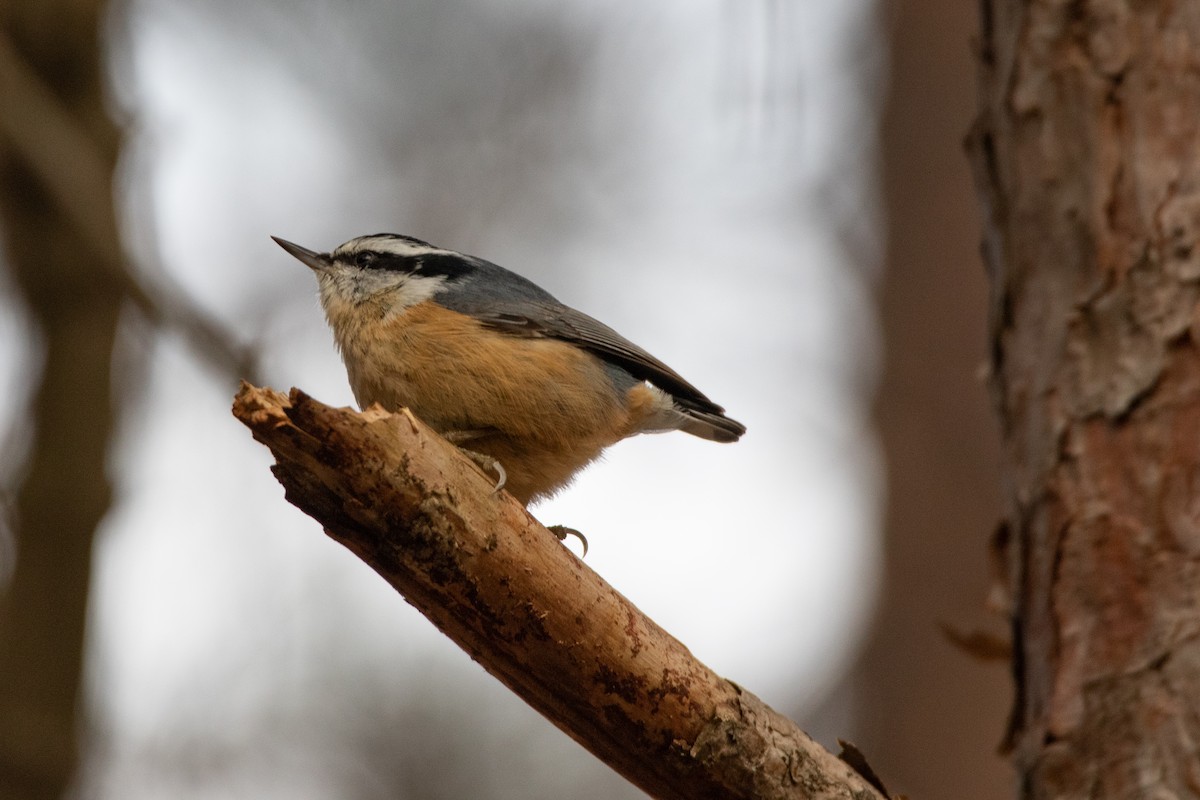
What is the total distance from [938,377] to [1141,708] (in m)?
3.09

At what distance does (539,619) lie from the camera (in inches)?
98.1

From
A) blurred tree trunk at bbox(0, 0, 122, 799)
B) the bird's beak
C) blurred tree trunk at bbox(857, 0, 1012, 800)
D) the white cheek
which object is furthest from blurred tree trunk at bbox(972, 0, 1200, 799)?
blurred tree trunk at bbox(0, 0, 122, 799)

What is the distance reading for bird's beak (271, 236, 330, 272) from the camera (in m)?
4.09

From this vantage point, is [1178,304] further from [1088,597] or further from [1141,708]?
[1141,708]

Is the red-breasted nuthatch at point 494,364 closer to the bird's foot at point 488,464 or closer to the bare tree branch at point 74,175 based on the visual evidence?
the bird's foot at point 488,464

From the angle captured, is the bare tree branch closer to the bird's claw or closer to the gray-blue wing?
the gray-blue wing

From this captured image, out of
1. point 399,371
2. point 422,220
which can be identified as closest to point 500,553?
point 399,371

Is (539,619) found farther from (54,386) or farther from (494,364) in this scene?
(54,386)

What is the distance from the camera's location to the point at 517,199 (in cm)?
780

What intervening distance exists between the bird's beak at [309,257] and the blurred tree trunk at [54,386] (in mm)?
541

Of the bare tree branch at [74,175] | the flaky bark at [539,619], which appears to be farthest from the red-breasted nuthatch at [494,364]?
the flaky bark at [539,619]

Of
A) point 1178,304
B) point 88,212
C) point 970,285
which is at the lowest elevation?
point 88,212

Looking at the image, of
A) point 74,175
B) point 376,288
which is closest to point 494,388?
point 376,288

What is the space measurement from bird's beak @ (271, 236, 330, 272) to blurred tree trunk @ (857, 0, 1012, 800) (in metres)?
2.48
